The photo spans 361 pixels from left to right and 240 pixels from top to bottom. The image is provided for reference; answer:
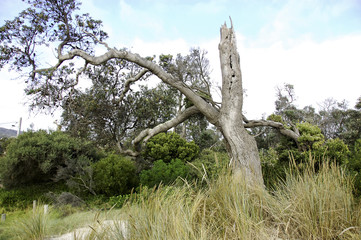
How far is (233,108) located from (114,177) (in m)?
4.56

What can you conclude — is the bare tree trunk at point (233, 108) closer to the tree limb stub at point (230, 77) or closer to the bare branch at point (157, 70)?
the tree limb stub at point (230, 77)

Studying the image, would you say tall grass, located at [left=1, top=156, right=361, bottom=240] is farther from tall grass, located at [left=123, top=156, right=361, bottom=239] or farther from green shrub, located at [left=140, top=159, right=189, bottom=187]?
green shrub, located at [left=140, top=159, right=189, bottom=187]

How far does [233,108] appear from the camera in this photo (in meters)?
6.16

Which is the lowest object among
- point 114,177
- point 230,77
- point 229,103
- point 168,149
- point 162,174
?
point 114,177

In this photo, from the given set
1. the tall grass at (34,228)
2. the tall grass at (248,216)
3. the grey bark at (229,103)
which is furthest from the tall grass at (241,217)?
the grey bark at (229,103)

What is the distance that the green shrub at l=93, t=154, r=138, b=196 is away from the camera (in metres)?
7.76

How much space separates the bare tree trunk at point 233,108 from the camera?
570cm

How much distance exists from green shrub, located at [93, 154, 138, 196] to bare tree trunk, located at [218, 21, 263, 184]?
384 cm

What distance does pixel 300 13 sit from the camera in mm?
6695

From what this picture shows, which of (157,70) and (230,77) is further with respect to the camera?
(157,70)

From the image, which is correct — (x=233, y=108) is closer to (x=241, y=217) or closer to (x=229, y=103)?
(x=229, y=103)

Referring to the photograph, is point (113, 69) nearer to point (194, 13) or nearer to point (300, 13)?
point (194, 13)

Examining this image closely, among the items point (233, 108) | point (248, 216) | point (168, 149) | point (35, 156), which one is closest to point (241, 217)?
point (248, 216)

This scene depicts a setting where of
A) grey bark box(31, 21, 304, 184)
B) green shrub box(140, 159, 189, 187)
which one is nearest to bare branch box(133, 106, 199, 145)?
grey bark box(31, 21, 304, 184)
